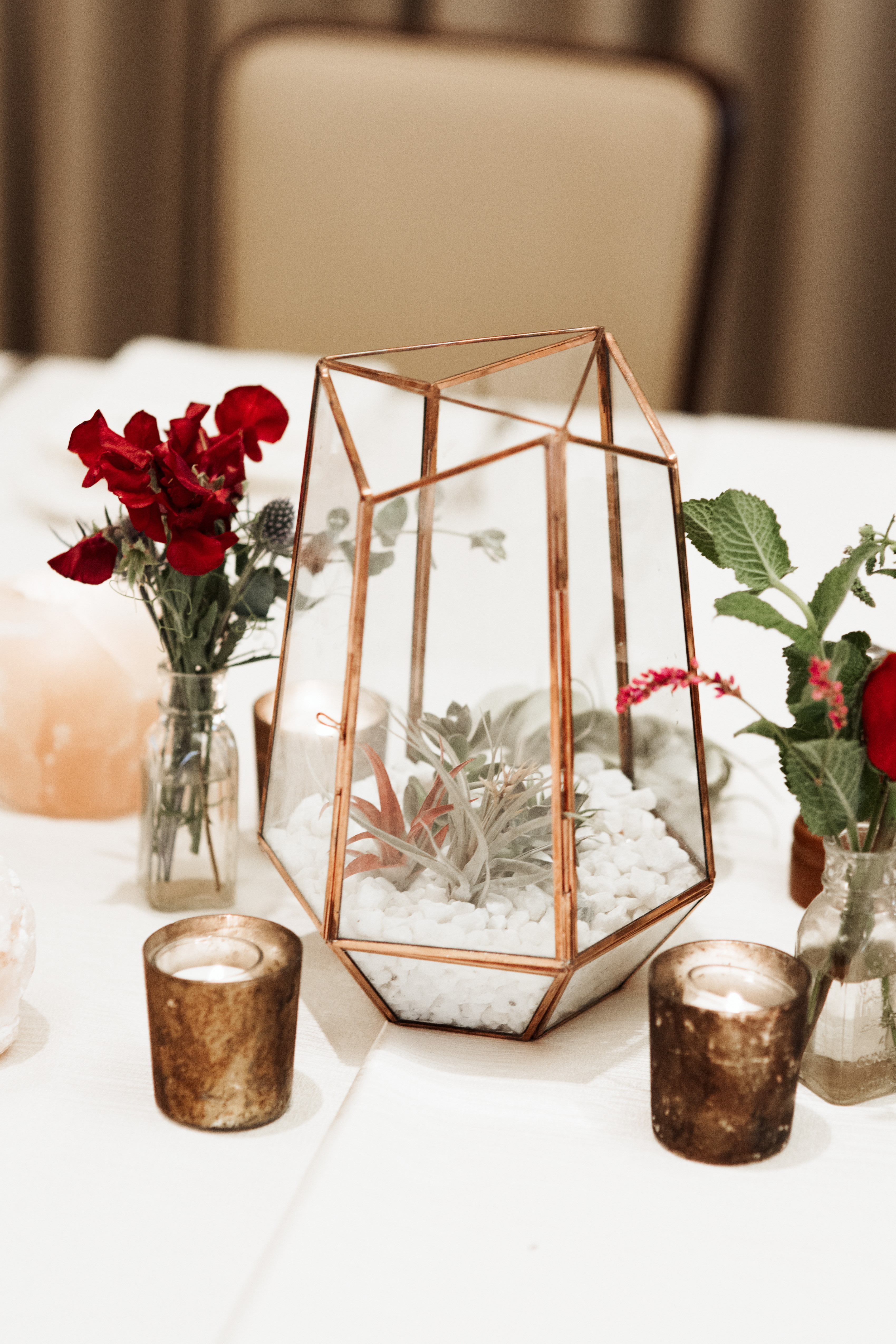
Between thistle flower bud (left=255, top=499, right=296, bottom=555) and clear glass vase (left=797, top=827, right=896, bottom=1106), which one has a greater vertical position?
thistle flower bud (left=255, top=499, right=296, bottom=555)

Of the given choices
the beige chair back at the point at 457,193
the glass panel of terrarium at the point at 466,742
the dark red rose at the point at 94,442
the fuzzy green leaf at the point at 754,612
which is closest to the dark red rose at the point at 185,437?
the dark red rose at the point at 94,442

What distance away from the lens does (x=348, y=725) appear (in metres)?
0.53

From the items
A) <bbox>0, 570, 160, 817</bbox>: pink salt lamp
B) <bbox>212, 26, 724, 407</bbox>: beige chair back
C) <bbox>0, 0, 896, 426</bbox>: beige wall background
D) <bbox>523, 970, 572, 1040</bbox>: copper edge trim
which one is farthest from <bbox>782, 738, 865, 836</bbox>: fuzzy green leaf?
<bbox>0, 0, 896, 426</bbox>: beige wall background

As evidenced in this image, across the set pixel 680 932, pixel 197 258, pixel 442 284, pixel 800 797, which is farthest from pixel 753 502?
pixel 197 258

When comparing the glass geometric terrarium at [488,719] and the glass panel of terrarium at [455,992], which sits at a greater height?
the glass geometric terrarium at [488,719]

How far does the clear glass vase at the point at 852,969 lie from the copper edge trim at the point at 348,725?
18 centimetres

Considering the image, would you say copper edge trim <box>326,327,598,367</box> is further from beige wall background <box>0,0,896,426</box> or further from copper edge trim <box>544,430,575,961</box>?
beige wall background <box>0,0,896,426</box>

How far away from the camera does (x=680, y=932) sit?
0.64m

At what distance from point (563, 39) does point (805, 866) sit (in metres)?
1.78

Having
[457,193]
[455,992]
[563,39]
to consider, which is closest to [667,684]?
[455,992]

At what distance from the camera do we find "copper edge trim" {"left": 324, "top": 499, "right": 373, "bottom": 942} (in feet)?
1.68

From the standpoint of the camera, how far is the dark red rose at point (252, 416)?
0.60 meters

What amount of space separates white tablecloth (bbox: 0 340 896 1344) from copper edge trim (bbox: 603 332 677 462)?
0.23 m

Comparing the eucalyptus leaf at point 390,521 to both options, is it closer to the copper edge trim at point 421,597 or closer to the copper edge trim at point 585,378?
the copper edge trim at point 421,597
